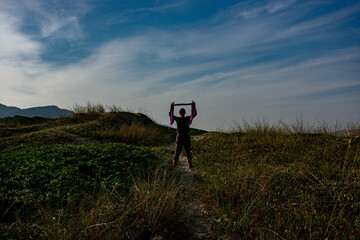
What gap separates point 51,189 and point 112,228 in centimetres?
232

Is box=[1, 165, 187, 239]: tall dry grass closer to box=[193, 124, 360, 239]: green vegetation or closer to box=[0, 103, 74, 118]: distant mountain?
box=[193, 124, 360, 239]: green vegetation

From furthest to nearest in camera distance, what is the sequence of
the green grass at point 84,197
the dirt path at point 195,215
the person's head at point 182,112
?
the person's head at point 182,112
the dirt path at point 195,215
the green grass at point 84,197

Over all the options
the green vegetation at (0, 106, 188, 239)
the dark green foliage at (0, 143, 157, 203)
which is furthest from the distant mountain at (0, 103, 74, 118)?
the green vegetation at (0, 106, 188, 239)

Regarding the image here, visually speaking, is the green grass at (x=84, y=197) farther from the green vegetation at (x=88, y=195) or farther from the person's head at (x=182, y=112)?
the person's head at (x=182, y=112)

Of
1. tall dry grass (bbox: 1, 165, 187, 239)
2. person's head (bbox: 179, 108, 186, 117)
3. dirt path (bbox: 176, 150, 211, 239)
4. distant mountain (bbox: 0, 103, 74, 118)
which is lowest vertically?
dirt path (bbox: 176, 150, 211, 239)

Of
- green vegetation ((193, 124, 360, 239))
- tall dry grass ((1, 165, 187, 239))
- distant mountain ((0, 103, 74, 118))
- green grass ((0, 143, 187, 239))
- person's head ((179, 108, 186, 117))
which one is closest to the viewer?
tall dry grass ((1, 165, 187, 239))

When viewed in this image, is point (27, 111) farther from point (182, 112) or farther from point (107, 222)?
point (107, 222)

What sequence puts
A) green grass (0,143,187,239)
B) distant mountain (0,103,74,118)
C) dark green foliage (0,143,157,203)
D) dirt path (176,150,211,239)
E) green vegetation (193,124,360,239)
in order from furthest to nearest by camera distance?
1. distant mountain (0,103,74,118)
2. dark green foliage (0,143,157,203)
3. dirt path (176,150,211,239)
4. green vegetation (193,124,360,239)
5. green grass (0,143,187,239)

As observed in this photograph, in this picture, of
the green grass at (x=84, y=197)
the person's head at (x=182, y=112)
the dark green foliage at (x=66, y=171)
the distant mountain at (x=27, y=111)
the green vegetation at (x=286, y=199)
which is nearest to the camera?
the green grass at (x=84, y=197)

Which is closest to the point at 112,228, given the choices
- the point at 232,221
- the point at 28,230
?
the point at 28,230

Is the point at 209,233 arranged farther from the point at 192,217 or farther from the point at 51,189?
the point at 51,189

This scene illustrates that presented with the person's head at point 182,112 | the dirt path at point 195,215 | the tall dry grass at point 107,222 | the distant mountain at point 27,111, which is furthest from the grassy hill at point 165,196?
the distant mountain at point 27,111

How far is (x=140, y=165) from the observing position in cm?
750

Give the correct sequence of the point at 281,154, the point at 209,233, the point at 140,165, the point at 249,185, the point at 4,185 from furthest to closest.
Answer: the point at 281,154
the point at 140,165
the point at 4,185
the point at 249,185
the point at 209,233
